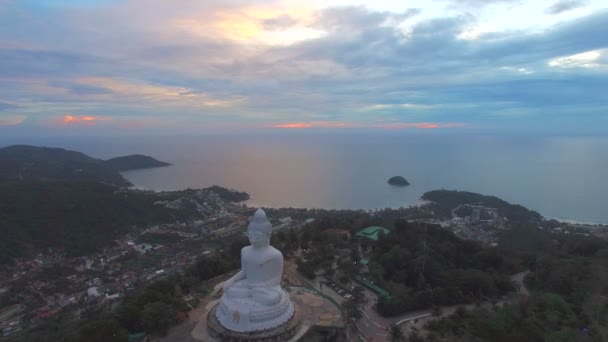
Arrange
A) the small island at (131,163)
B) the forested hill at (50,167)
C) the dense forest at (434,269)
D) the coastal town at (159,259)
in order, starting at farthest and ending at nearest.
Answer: the small island at (131,163), the forested hill at (50,167), the coastal town at (159,259), the dense forest at (434,269)

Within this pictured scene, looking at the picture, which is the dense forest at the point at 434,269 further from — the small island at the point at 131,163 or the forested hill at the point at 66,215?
the small island at the point at 131,163

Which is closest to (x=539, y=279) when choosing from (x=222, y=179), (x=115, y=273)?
(x=115, y=273)

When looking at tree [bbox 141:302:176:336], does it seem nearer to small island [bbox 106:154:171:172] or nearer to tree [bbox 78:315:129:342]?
tree [bbox 78:315:129:342]

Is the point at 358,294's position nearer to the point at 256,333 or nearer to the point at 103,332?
the point at 256,333

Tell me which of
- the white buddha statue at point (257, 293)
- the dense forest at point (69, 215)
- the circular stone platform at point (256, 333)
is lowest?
the dense forest at point (69, 215)

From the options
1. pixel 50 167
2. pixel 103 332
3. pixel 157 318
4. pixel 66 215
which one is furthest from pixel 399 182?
pixel 103 332

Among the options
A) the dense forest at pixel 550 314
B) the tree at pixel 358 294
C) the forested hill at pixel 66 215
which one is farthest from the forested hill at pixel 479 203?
the tree at pixel 358 294
